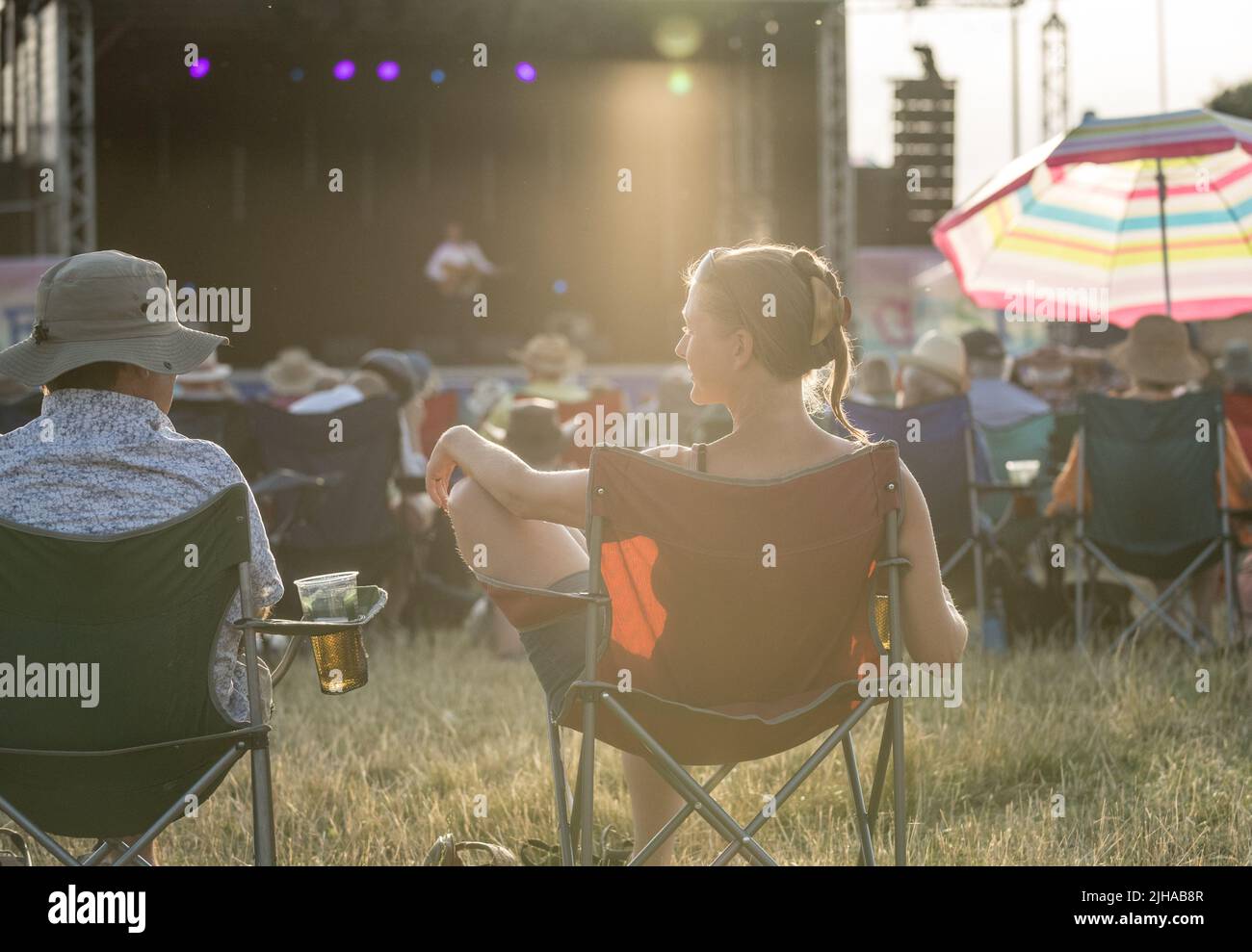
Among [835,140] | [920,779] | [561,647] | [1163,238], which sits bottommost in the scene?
[920,779]

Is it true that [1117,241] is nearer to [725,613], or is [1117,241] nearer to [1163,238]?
[1163,238]

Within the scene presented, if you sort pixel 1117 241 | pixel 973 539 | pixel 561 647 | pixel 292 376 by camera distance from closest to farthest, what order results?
1. pixel 561 647
2. pixel 973 539
3. pixel 1117 241
4. pixel 292 376

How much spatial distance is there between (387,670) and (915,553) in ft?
8.77

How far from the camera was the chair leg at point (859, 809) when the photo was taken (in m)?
2.02

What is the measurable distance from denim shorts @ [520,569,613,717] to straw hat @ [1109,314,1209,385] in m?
2.97

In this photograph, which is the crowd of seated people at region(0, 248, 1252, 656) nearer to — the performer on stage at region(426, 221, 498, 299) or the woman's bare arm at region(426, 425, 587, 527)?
the woman's bare arm at region(426, 425, 587, 527)

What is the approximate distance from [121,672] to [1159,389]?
11.9 ft

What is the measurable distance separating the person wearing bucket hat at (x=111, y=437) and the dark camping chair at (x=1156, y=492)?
2896 mm

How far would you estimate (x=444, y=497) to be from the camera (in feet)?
6.45

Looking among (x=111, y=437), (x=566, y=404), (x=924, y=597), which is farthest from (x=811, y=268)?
(x=566, y=404)

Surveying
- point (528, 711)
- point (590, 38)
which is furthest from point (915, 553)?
point (590, 38)

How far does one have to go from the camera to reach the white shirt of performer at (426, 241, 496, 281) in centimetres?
1273

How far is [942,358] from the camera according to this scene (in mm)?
4844

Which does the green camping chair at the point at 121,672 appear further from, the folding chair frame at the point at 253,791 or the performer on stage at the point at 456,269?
the performer on stage at the point at 456,269
